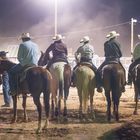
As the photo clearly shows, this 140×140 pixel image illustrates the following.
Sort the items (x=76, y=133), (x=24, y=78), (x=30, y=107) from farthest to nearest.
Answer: (x=30, y=107)
(x=24, y=78)
(x=76, y=133)

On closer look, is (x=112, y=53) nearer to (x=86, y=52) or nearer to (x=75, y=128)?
(x=86, y=52)

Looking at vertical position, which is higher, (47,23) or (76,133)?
(47,23)

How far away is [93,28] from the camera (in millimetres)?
67000

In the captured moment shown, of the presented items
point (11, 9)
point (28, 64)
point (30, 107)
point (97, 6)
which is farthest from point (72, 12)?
point (28, 64)

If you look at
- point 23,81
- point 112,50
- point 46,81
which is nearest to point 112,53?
point 112,50

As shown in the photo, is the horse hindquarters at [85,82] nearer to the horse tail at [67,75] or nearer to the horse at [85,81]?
the horse at [85,81]

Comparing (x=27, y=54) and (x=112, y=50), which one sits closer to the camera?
(x=27, y=54)

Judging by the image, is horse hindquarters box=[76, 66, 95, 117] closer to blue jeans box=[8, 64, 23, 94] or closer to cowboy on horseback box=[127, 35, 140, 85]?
cowboy on horseback box=[127, 35, 140, 85]

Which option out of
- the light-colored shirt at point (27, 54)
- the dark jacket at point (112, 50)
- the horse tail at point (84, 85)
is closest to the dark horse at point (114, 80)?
the dark jacket at point (112, 50)

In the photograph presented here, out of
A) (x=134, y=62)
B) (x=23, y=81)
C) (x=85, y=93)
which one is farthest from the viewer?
(x=134, y=62)

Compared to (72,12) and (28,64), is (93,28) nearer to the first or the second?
(72,12)

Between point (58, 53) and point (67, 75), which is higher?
point (58, 53)

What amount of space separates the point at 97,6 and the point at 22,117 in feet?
161

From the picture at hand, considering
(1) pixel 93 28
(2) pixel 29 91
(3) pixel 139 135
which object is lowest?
(3) pixel 139 135
